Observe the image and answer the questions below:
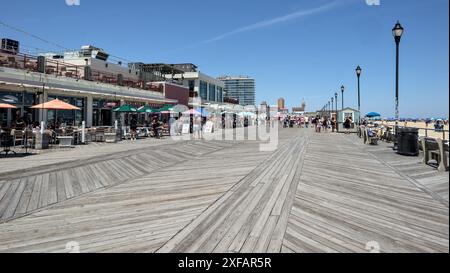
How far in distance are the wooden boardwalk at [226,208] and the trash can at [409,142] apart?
205 cm

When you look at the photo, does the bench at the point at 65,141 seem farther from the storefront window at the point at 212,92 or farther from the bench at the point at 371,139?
the storefront window at the point at 212,92

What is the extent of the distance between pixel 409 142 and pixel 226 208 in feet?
30.2

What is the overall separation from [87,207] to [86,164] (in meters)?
4.38

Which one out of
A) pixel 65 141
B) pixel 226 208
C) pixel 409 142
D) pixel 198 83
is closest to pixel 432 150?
pixel 409 142

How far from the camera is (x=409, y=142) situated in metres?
11.7

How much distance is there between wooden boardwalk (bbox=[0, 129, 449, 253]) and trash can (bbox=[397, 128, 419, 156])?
2050 millimetres

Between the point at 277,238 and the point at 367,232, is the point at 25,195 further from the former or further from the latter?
the point at 367,232

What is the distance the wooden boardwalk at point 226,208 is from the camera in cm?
390

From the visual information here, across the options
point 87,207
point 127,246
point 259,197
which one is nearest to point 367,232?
point 259,197

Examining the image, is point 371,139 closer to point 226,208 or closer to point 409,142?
point 409,142

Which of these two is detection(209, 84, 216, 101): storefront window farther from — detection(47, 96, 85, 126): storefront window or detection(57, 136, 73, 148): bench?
detection(57, 136, 73, 148): bench

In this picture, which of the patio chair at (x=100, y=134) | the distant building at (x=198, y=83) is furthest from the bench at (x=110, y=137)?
the distant building at (x=198, y=83)

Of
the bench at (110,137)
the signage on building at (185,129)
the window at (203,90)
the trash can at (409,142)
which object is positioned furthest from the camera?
the window at (203,90)

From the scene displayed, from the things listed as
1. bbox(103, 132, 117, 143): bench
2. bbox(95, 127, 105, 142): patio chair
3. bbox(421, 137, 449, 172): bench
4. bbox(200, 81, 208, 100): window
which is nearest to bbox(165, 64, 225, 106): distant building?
bbox(200, 81, 208, 100): window
